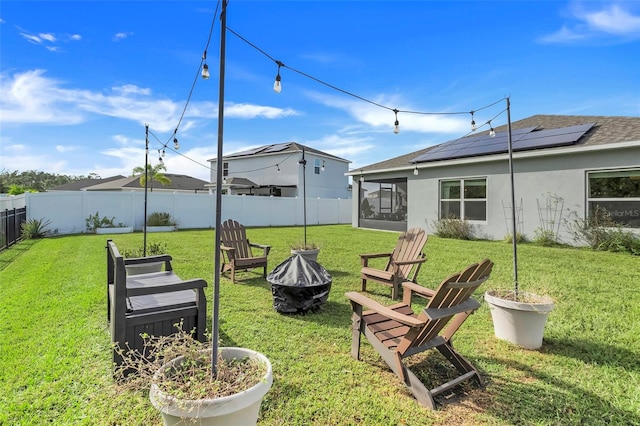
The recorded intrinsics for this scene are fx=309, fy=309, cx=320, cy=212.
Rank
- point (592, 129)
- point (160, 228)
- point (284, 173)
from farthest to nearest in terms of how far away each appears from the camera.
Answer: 1. point (284, 173)
2. point (160, 228)
3. point (592, 129)

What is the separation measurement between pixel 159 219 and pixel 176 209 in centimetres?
115

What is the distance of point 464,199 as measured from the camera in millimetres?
11734

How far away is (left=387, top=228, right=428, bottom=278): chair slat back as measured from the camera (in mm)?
5086

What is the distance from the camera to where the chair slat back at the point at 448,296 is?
2242 mm

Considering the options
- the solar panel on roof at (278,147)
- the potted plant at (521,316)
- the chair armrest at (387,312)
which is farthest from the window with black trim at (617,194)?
the solar panel on roof at (278,147)

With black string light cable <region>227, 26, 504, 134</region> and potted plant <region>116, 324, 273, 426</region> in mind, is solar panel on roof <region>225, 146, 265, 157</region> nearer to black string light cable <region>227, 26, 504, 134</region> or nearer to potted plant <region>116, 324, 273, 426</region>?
black string light cable <region>227, 26, 504, 134</region>

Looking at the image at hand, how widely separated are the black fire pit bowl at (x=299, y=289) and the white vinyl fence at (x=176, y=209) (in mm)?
12840

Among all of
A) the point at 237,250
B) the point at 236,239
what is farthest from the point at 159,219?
the point at 237,250

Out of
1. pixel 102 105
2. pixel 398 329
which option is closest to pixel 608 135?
pixel 398 329

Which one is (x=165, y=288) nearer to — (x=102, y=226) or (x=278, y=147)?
(x=102, y=226)

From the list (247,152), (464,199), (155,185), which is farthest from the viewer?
(247,152)

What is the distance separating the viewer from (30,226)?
37.3 ft

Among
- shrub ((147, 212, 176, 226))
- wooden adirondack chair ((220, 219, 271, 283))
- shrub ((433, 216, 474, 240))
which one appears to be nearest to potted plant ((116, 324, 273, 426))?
wooden adirondack chair ((220, 219, 271, 283))

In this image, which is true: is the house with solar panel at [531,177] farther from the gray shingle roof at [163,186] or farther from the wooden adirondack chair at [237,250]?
the gray shingle roof at [163,186]
